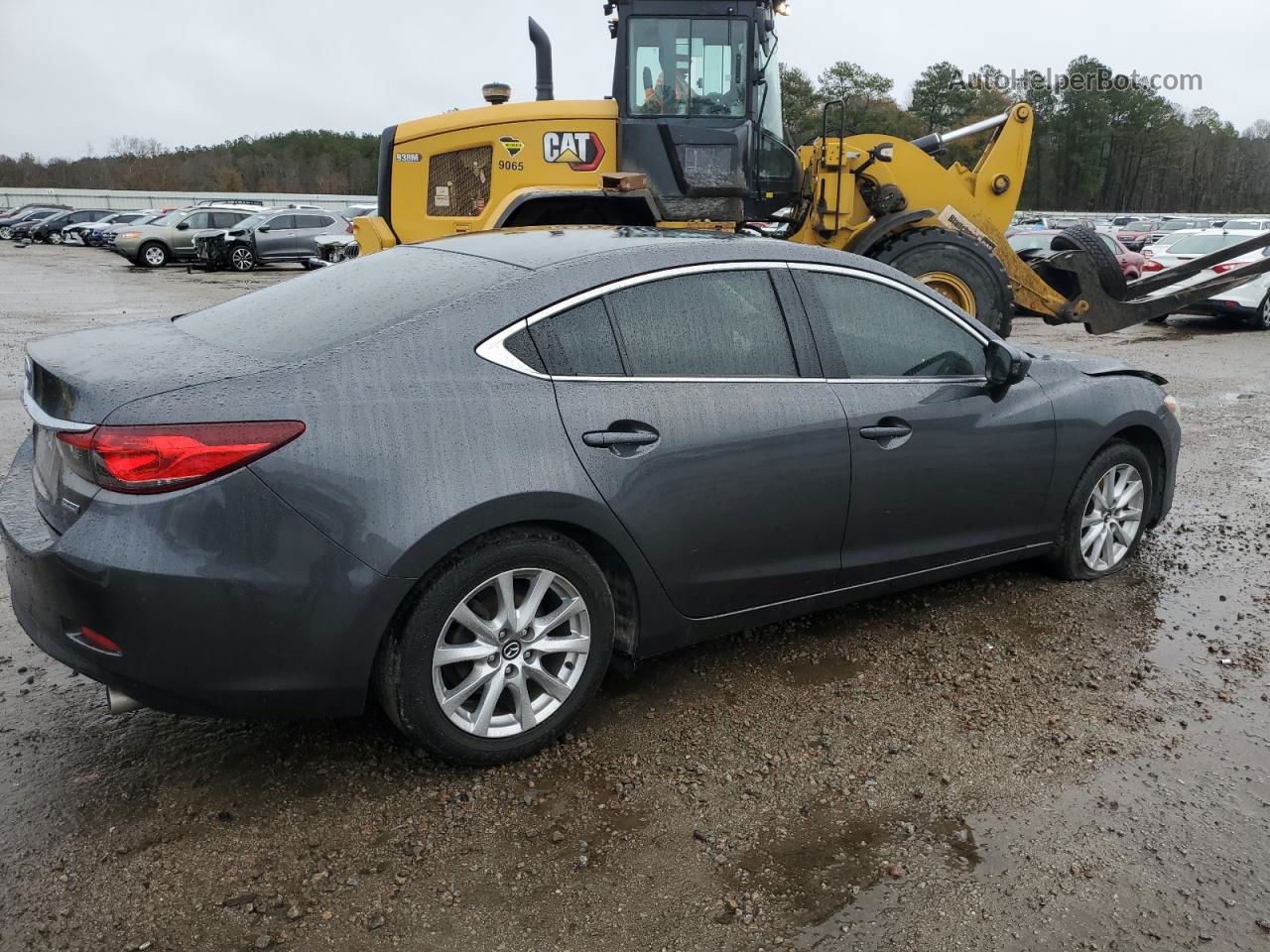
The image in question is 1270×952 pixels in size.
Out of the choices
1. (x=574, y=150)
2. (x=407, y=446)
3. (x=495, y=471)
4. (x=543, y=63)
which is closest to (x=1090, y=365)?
(x=495, y=471)

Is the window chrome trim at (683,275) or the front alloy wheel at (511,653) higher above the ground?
the window chrome trim at (683,275)

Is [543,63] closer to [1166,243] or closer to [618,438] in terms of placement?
[618,438]

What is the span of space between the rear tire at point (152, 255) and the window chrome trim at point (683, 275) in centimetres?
2991

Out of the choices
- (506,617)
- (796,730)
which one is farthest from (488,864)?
(796,730)

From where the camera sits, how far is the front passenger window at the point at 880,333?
151 inches

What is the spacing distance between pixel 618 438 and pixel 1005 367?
178cm

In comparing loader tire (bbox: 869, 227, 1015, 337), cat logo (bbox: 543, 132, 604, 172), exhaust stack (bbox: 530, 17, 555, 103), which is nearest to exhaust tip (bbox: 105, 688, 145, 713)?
loader tire (bbox: 869, 227, 1015, 337)

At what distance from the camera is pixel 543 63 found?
10.5 metres

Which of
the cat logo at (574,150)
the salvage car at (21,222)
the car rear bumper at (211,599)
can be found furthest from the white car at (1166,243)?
the salvage car at (21,222)

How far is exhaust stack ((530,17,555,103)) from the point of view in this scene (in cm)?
1038

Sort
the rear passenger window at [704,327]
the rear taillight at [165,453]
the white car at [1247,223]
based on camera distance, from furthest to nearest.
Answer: the white car at [1247,223] → the rear passenger window at [704,327] → the rear taillight at [165,453]

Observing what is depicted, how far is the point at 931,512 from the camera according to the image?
13.2 ft

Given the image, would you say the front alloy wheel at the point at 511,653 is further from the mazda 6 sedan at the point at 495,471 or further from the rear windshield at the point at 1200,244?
the rear windshield at the point at 1200,244

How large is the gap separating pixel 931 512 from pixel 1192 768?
4.08 feet
